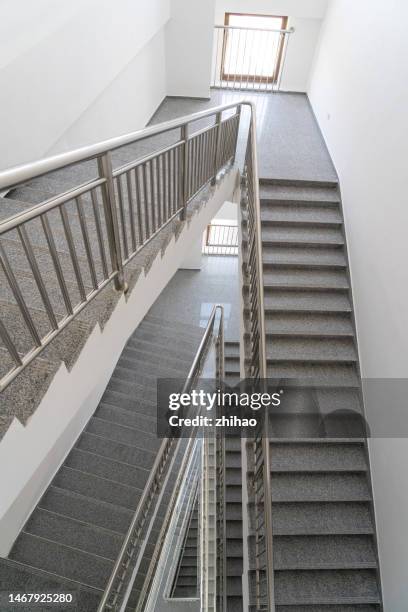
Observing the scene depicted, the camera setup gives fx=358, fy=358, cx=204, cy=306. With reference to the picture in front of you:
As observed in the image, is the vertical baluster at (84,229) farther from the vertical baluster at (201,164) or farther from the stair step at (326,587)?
the stair step at (326,587)

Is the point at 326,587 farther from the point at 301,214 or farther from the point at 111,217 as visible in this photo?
the point at 301,214

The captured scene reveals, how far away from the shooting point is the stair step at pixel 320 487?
3.50m

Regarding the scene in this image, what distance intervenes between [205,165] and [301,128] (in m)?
3.24

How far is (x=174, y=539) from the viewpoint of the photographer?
5316mm

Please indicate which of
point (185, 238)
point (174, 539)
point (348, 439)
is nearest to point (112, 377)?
point (174, 539)

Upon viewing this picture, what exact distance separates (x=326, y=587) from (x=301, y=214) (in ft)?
13.3

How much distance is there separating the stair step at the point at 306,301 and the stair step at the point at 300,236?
25.0 inches

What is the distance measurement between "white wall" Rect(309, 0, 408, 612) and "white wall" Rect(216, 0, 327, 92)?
1235 millimetres

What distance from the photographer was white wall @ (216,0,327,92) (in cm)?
596

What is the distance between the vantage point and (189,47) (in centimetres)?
596

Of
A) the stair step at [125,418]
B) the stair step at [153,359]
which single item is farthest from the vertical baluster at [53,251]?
the stair step at [153,359]

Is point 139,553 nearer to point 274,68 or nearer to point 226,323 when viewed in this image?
point 226,323

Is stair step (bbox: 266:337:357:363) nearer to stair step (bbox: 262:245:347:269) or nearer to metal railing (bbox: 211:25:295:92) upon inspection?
stair step (bbox: 262:245:347:269)

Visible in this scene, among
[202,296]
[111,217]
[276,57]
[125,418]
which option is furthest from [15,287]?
[276,57]
